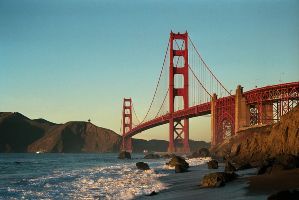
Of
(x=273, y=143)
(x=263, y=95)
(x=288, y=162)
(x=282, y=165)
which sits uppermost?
(x=263, y=95)

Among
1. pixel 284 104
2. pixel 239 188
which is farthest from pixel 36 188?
pixel 284 104

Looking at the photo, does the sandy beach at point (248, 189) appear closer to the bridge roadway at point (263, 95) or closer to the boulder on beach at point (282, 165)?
the boulder on beach at point (282, 165)

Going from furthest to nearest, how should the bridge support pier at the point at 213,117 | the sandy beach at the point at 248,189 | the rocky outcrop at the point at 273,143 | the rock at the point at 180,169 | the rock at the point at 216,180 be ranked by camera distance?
the bridge support pier at the point at 213,117, the rock at the point at 180,169, the rocky outcrop at the point at 273,143, the rock at the point at 216,180, the sandy beach at the point at 248,189

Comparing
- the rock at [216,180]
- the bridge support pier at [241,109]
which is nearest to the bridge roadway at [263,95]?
the bridge support pier at [241,109]

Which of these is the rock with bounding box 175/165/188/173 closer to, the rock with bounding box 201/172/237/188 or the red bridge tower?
the rock with bounding box 201/172/237/188

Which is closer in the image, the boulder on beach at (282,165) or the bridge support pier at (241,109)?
the boulder on beach at (282,165)

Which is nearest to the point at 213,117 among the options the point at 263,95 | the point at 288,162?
the point at 263,95

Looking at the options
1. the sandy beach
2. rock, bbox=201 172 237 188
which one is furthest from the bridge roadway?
rock, bbox=201 172 237 188

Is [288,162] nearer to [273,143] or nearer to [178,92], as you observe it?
[273,143]

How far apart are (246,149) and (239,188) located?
24550 millimetres

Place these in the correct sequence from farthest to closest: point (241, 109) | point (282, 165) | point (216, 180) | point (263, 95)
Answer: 1. point (241, 109)
2. point (263, 95)
3. point (282, 165)
4. point (216, 180)

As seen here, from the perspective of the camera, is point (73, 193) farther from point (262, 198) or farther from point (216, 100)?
point (216, 100)

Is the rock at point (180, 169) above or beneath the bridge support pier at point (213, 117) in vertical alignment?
beneath

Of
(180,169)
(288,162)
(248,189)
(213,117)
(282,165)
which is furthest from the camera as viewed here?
(213,117)
